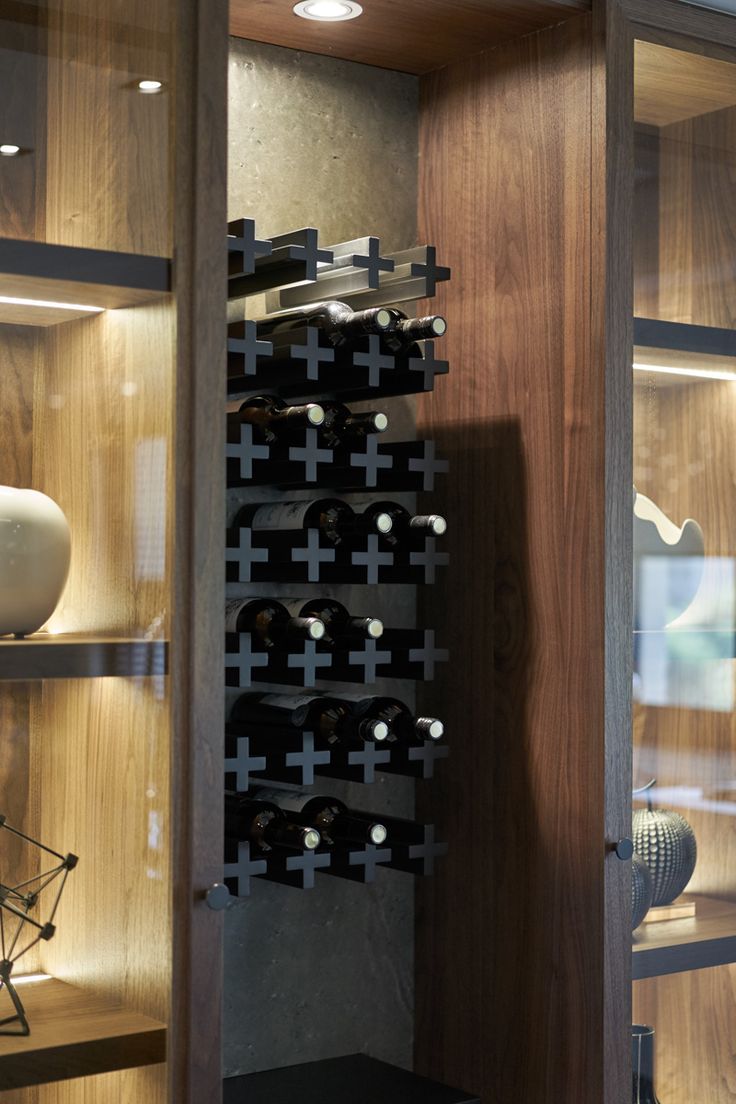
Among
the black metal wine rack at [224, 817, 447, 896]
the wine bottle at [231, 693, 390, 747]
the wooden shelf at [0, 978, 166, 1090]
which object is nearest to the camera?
the wooden shelf at [0, 978, 166, 1090]

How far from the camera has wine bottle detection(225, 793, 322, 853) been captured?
6.61 ft

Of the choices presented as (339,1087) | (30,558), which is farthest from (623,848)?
(30,558)

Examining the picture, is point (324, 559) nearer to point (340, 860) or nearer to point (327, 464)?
point (327, 464)

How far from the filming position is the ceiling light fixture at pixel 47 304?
172 cm

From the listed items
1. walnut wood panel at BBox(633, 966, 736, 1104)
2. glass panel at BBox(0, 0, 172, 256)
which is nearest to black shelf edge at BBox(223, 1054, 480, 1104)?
walnut wood panel at BBox(633, 966, 736, 1104)

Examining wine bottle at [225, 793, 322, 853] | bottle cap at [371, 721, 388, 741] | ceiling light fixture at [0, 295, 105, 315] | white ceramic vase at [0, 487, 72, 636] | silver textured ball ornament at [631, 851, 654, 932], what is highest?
ceiling light fixture at [0, 295, 105, 315]

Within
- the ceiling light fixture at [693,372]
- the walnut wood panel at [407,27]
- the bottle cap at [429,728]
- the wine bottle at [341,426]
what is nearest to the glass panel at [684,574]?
the ceiling light fixture at [693,372]

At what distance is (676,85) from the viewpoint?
2209 mm

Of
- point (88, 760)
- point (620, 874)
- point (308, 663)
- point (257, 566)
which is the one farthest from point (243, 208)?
point (620, 874)

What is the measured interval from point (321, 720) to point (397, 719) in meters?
0.12

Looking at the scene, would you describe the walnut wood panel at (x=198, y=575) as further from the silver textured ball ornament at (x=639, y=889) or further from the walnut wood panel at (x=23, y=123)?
the silver textured ball ornament at (x=639, y=889)

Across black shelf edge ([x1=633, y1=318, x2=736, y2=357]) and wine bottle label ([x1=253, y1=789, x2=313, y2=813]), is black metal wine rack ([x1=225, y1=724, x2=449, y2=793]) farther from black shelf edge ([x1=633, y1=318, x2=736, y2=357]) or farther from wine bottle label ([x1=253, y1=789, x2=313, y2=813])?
black shelf edge ([x1=633, y1=318, x2=736, y2=357])

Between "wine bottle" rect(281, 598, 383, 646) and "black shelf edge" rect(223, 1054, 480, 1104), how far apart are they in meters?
0.69

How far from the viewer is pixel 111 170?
69.4 inches
